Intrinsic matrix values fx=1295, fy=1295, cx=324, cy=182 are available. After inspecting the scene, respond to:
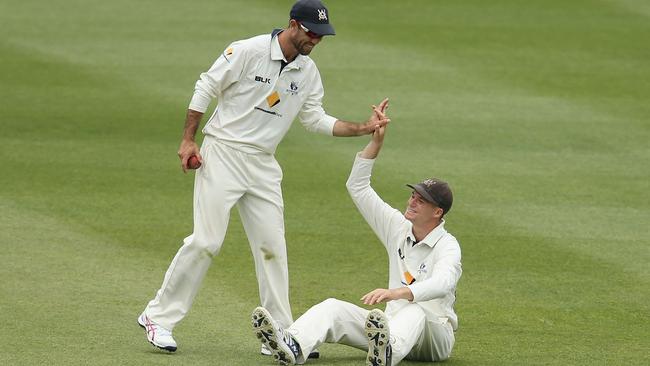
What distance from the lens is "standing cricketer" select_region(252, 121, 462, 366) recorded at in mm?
7160

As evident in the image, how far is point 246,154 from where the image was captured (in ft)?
26.0

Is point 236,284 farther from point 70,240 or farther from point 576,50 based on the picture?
point 576,50

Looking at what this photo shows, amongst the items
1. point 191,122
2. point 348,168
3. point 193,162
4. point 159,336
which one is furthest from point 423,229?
point 348,168

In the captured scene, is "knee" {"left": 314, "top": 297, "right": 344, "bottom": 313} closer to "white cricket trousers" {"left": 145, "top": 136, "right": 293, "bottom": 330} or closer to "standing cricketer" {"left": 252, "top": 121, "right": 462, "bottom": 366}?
"standing cricketer" {"left": 252, "top": 121, "right": 462, "bottom": 366}

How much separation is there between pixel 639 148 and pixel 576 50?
14.4 feet

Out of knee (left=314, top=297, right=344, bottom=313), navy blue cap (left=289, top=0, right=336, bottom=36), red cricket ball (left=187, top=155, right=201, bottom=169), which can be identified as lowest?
knee (left=314, top=297, right=344, bottom=313)

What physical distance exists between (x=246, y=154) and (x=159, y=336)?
122 centimetres

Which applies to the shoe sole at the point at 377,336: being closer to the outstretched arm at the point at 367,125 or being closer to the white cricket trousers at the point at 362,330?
the white cricket trousers at the point at 362,330

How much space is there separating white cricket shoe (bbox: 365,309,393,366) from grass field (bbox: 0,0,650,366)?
0.52 metres

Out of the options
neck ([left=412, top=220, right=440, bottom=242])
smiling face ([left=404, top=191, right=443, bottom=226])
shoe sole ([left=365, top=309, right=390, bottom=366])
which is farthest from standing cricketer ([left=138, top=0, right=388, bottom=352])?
shoe sole ([left=365, top=309, right=390, bottom=366])

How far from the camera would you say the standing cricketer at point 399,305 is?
716 cm

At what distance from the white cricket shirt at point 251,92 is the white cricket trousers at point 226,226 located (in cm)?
10

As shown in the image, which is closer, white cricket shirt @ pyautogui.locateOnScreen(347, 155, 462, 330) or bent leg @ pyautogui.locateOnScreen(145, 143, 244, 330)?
white cricket shirt @ pyautogui.locateOnScreen(347, 155, 462, 330)

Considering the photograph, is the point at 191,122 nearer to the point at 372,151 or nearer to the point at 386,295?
the point at 372,151
